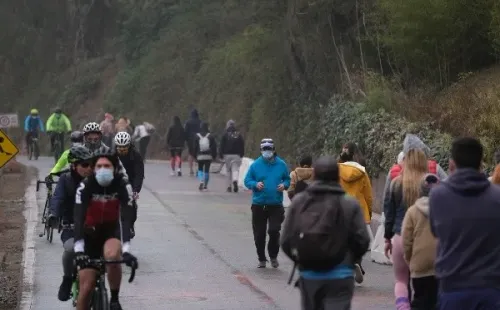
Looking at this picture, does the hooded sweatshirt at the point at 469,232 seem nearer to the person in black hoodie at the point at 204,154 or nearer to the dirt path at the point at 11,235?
the dirt path at the point at 11,235

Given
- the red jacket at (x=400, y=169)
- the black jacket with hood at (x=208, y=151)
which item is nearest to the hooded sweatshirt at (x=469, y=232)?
the red jacket at (x=400, y=169)

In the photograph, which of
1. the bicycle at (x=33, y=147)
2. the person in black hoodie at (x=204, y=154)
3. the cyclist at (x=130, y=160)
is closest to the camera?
the cyclist at (x=130, y=160)

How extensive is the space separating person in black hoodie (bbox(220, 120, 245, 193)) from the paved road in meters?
3.78

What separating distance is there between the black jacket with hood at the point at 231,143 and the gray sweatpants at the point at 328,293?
2150cm

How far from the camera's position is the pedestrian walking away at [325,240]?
8305mm

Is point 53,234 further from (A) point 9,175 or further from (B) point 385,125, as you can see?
(A) point 9,175

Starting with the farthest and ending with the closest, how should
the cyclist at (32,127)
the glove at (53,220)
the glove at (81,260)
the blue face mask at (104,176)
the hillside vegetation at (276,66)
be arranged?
the cyclist at (32,127) → the hillside vegetation at (276,66) → the glove at (53,220) → the blue face mask at (104,176) → the glove at (81,260)

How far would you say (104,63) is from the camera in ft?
206

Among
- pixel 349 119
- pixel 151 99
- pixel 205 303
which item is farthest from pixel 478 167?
pixel 151 99

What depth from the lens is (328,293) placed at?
8.43 metres

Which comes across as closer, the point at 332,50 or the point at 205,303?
the point at 205,303

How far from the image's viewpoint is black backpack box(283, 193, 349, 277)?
8297mm

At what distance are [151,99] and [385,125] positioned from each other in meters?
29.8

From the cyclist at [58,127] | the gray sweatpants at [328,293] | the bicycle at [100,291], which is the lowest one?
the bicycle at [100,291]
